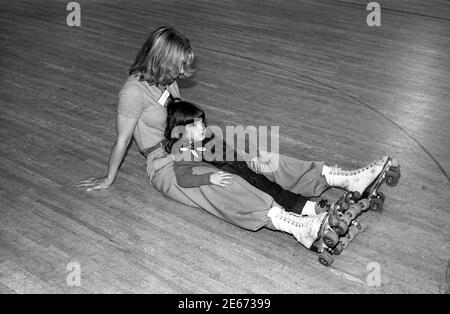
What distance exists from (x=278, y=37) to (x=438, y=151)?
3605 millimetres

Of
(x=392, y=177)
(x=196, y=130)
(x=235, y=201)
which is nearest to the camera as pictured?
(x=235, y=201)

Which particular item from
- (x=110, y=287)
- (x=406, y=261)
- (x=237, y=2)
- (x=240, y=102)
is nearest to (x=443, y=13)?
(x=237, y=2)

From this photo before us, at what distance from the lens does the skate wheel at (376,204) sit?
9.85 feet

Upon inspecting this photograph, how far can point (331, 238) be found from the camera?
2488 millimetres

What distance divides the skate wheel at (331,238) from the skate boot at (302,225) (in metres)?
0.02

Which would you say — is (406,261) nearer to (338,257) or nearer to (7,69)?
(338,257)

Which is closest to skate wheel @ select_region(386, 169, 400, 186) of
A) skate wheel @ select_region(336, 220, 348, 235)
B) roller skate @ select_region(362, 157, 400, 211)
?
roller skate @ select_region(362, 157, 400, 211)

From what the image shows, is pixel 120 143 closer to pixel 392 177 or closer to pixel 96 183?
pixel 96 183

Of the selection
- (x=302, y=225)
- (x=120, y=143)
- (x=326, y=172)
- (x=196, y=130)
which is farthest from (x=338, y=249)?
(x=120, y=143)

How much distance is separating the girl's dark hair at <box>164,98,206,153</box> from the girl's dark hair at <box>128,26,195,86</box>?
0.16 meters

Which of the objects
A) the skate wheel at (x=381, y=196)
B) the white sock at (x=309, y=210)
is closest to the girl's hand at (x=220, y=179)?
the white sock at (x=309, y=210)

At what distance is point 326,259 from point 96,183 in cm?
143

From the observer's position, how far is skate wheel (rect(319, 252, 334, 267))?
2.51m

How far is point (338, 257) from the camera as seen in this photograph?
2623mm
